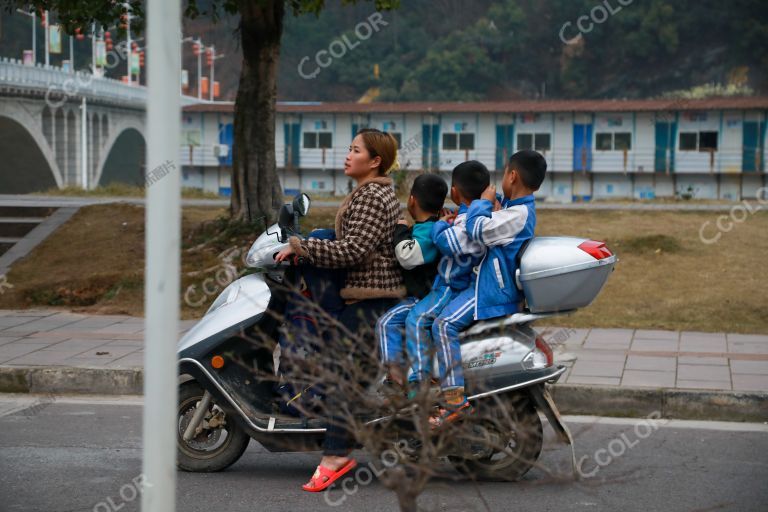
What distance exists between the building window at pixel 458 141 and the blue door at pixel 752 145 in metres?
9.97

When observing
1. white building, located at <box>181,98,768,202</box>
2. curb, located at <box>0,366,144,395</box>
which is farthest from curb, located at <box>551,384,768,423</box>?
white building, located at <box>181,98,768,202</box>

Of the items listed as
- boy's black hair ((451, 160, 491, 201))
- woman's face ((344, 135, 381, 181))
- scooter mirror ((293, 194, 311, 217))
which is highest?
woman's face ((344, 135, 381, 181))

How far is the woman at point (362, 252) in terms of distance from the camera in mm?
4957

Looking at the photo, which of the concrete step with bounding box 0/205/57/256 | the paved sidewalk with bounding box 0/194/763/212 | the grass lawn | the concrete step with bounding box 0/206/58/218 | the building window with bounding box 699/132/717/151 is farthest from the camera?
the building window with bounding box 699/132/717/151

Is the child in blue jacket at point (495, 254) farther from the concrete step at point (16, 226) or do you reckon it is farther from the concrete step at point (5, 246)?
the concrete step at point (16, 226)

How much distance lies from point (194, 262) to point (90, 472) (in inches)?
249

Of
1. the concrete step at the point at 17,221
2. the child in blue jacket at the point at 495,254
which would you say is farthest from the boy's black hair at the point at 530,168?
the concrete step at the point at 17,221

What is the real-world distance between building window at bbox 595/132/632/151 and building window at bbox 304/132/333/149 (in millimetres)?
10412

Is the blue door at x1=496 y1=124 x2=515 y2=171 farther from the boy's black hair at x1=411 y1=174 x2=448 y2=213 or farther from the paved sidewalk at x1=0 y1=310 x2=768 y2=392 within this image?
the boy's black hair at x1=411 y1=174 x2=448 y2=213

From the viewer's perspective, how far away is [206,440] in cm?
538

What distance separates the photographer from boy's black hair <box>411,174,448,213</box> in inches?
200

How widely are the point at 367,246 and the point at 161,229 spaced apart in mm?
2617

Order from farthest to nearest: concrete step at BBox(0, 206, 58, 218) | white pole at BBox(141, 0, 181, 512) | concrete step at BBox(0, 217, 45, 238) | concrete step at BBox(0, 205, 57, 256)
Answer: concrete step at BBox(0, 206, 58, 218), concrete step at BBox(0, 217, 45, 238), concrete step at BBox(0, 205, 57, 256), white pole at BBox(141, 0, 181, 512)

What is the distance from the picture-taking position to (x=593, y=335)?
887 centimetres
